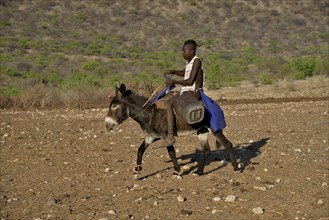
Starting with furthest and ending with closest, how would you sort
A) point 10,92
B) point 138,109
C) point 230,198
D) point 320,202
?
1. point 10,92
2. point 138,109
3. point 230,198
4. point 320,202

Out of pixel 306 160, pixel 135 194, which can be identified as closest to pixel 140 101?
pixel 135 194

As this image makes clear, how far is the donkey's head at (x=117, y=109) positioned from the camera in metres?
8.07

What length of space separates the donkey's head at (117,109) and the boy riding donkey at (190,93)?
0.59m

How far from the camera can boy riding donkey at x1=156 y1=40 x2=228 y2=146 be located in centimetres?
811

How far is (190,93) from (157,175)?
166 cm

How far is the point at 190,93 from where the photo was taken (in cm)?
830

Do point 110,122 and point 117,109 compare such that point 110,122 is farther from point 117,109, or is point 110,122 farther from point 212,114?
point 212,114

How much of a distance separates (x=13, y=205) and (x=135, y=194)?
188 centimetres

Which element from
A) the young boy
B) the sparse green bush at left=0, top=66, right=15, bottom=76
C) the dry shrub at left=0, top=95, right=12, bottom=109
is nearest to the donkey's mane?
the young boy

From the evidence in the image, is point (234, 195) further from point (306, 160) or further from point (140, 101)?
point (306, 160)

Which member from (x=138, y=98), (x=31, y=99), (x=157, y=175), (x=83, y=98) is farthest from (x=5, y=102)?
(x=138, y=98)

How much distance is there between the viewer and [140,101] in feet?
27.2

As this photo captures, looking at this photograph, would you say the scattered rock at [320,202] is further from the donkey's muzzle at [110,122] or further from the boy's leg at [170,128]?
the donkey's muzzle at [110,122]

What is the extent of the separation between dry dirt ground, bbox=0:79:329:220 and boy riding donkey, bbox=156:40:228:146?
0.99 meters
